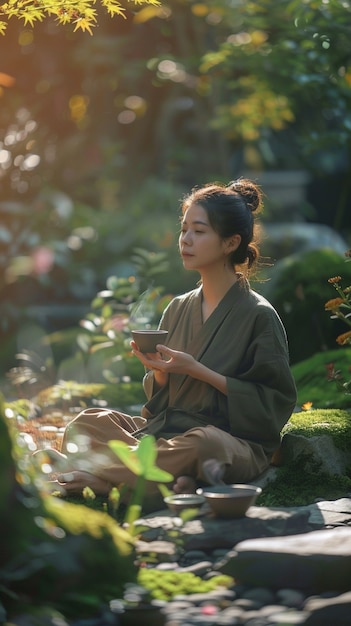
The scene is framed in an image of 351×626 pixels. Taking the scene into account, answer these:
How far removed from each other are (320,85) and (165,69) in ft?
15.6

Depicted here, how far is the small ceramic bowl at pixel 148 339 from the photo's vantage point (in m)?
4.63

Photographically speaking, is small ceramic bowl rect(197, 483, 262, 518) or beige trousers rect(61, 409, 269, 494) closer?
small ceramic bowl rect(197, 483, 262, 518)

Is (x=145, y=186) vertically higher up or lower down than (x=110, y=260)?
higher up

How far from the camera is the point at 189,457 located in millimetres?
4555

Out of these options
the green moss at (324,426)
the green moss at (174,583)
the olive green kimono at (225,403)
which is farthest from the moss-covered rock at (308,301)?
the green moss at (174,583)

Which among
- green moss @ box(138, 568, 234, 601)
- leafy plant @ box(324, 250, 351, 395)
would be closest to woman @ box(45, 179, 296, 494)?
leafy plant @ box(324, 250, 351, 395)

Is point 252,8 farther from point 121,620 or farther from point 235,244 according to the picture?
point 121,620

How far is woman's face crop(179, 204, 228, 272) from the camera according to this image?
484 cm

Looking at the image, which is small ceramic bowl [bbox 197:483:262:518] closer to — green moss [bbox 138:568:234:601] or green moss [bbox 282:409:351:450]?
green moss [bbox 138:568:234:601]

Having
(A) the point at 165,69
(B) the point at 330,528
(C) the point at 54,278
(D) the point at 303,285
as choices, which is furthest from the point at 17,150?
(B) the point at 330,528

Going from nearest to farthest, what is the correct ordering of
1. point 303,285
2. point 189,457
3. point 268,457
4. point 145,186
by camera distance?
point 189,457
point 268,457
point 303,285
point 145,186

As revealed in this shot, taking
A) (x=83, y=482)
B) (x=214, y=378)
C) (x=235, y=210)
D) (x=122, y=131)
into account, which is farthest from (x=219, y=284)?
(x=122, y=131)

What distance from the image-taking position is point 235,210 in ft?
16.0

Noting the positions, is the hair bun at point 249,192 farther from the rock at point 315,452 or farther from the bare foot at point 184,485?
the bare foot at point 184,485
